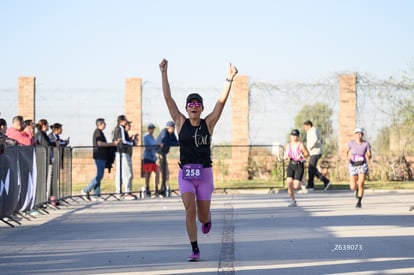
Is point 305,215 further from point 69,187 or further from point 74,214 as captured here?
point 69,187

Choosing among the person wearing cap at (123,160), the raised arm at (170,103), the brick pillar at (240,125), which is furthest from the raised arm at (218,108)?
the brick pillar at (240,125)

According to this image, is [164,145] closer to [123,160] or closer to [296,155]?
[123,160]

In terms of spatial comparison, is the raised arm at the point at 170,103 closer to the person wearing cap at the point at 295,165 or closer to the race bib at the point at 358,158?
the person wearing cap at the point at 295,165

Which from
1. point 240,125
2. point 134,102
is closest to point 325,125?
point 240,125

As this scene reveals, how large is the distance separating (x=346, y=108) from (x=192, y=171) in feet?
68.8

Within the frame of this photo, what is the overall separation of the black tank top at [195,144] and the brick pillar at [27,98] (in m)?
22.2

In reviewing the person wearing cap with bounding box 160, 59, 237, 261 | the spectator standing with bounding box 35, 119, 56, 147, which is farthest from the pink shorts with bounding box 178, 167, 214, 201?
the spectator standing with bounding box 35, 119, 56, 147

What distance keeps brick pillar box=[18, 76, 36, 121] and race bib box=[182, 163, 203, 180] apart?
22.4 meters

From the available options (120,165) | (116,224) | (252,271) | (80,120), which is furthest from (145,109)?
(252,271)

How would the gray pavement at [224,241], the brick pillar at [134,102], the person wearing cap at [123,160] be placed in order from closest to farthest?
the gray pavement at [224,241] < the person wearing cap at [123,160] < the brick pillar at [134,102]

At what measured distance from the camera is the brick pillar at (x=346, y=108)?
1278 inches

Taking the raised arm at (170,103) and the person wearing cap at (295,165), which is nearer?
the raised arm at (170,103)

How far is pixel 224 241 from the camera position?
45.5ft

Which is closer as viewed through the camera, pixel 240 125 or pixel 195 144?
pixel 195 144
